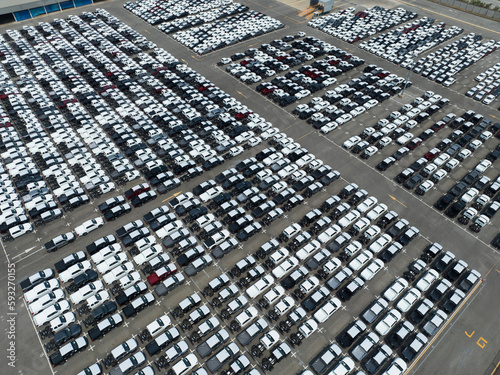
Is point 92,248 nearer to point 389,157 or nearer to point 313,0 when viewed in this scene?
point 389,157

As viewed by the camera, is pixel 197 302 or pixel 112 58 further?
pixel 112 58

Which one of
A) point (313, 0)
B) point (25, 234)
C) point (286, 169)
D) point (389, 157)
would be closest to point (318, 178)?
point (286, 169)

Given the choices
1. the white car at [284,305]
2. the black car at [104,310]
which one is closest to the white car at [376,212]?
the white car at [284,305]

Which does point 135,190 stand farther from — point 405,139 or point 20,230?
point 405,139

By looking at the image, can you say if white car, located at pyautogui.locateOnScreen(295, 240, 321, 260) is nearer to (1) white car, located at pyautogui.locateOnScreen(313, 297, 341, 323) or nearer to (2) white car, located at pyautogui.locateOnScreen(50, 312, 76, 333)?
(1) white car, located at pyautogui.locateOnScreen(313, 297, 341, 323)

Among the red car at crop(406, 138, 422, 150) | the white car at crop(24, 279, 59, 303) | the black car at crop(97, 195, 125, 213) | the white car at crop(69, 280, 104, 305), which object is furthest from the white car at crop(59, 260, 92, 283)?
the red car at crop(406, 138, 422, 150)

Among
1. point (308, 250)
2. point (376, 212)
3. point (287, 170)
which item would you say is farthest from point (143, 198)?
point (376, 212)
